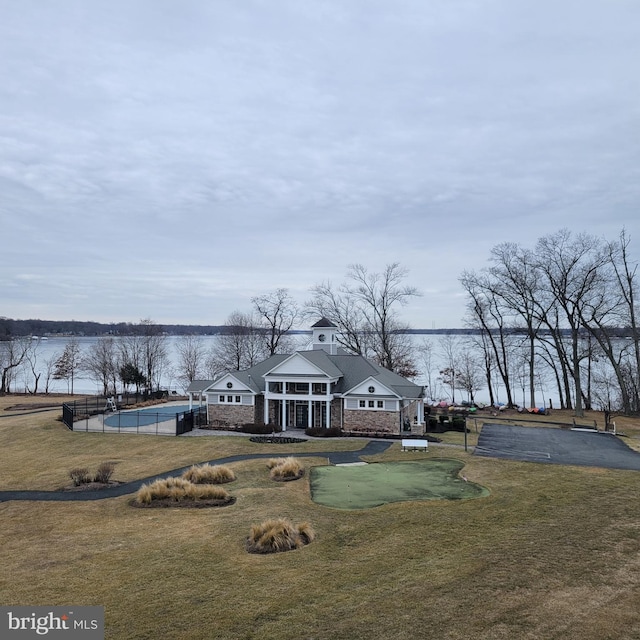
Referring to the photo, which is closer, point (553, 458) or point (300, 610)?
point (300, 610)

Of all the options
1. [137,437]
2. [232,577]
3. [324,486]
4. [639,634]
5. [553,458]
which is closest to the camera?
[639,634]

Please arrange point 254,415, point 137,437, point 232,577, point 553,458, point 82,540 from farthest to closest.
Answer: point 254,415 < point 137,437 < point 553,458 < point 82,540 < point 232,577

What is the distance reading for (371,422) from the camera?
3362 cm

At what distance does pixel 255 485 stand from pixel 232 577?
29.2 feet

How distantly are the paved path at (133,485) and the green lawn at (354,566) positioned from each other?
2.84 feet

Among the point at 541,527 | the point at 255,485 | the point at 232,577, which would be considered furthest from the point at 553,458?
the point at 232,577

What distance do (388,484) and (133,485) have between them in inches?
401

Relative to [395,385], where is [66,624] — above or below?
below

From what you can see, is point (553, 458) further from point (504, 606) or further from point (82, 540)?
point (82, 540)

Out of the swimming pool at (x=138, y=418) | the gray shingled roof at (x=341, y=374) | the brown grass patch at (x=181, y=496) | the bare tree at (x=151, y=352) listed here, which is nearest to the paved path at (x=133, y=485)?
the brown grass patch at (x=181, y=496)

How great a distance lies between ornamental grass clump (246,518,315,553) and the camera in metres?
13.3

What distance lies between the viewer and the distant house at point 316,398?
33594 mm

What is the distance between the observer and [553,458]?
25.1 metres

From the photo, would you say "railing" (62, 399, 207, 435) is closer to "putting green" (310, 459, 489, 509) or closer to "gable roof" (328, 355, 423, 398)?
"gable roof" (328, 355, 423, 398)
